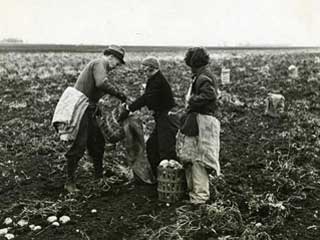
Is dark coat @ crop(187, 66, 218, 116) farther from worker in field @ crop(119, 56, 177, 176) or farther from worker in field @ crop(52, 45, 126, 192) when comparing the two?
worker in field @ crop(52, 45, 126, 192)

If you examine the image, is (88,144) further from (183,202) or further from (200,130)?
(200,130)

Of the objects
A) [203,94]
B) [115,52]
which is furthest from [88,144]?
[203,94]

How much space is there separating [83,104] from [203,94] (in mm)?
1626

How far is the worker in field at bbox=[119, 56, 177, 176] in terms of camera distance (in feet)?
20.2

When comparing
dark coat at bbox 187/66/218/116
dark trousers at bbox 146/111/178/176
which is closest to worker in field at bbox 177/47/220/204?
dark coat at bbox 187/66/218/116

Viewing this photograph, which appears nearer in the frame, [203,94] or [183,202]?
[203,94]

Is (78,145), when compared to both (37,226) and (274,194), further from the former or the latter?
(274,194)

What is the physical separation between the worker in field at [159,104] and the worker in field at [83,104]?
294 millimetres

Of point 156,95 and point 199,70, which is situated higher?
point 199,70

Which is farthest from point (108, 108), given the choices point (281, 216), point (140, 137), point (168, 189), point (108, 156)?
point (281, 216)

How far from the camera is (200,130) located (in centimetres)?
566

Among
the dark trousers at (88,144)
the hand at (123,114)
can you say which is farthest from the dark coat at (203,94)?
the dark trousers at (88,144)

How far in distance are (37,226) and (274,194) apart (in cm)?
287

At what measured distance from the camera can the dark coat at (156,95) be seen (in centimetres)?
616
